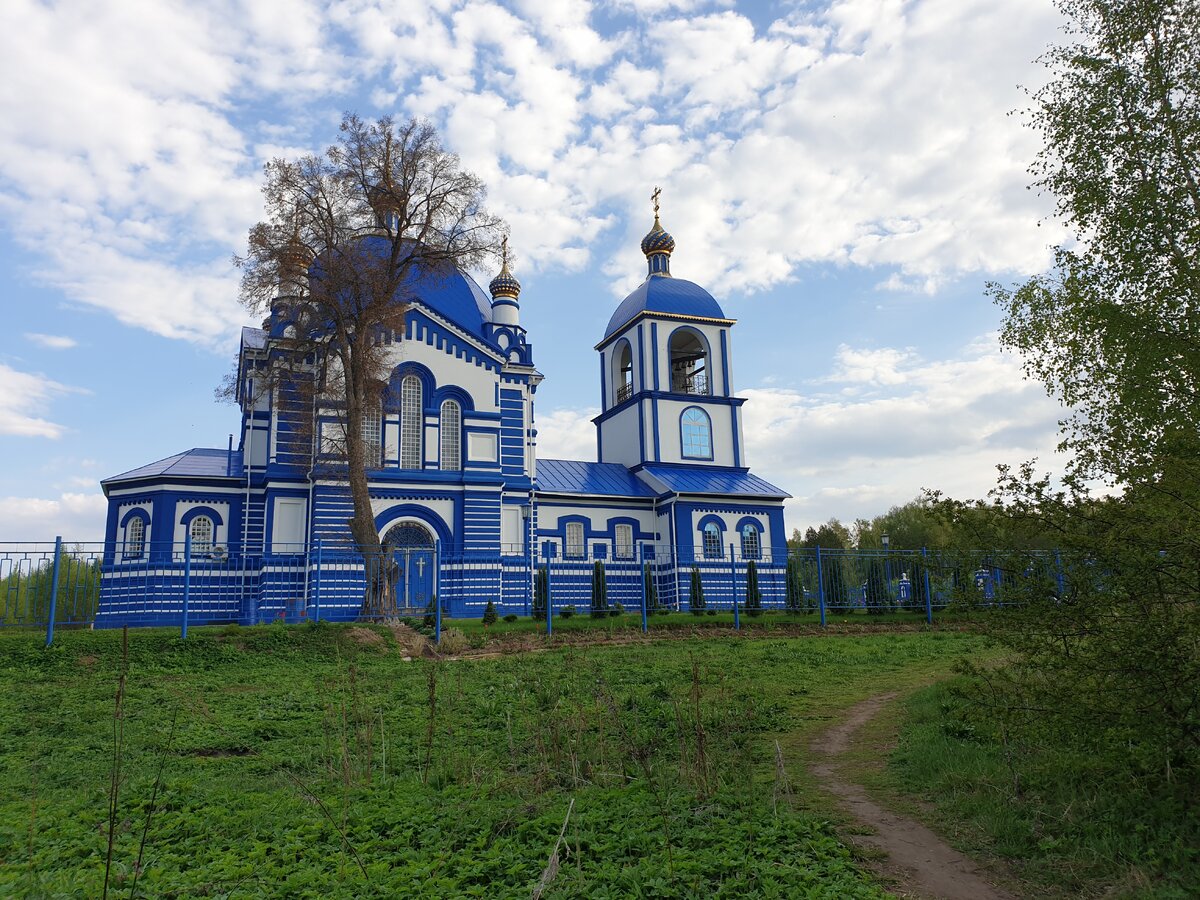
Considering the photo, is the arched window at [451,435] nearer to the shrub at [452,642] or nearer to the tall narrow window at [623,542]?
the tall narrow window at [623,542]

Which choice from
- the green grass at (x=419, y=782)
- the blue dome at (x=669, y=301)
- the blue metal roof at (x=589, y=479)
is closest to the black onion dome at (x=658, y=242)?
the blue dome at (x=669, y=301)

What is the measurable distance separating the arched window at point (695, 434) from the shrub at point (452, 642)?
1657 cm

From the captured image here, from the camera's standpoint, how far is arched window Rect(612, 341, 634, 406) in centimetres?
3428

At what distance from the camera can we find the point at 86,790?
6.63 m

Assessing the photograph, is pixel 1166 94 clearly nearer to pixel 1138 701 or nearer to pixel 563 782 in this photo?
pixel 1138 701

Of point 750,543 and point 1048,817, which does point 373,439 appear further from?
point 1048,817

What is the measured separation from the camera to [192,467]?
2495cm

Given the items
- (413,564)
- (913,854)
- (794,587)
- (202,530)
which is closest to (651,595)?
(794,587)

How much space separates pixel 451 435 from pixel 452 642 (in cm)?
1084

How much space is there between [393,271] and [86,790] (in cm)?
1703

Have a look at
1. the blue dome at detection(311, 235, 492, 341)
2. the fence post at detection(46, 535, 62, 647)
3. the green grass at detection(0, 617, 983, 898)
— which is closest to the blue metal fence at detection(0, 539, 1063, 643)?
the fence post at detection(46, 535, 62, 647)

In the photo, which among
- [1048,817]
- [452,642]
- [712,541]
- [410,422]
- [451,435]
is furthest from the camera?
[712,541]

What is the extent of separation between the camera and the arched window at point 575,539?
2884cm

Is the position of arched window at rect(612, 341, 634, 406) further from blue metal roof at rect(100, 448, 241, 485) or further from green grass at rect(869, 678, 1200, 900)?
green grass at rect(869, 678, 1200, 900)
